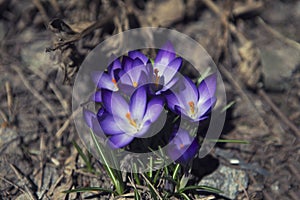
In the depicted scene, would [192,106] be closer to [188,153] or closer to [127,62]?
[188,153]

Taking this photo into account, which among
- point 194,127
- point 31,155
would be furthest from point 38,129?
point 194,127

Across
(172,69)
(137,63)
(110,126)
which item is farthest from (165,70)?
(110,126)

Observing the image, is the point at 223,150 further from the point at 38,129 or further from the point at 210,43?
the point at 38,129

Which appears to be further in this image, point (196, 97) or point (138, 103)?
point (196, 97)

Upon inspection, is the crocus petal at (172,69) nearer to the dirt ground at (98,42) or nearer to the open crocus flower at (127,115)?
the open crocus flower at (127,115)

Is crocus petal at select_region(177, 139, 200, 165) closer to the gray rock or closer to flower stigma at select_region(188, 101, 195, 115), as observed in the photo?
flower stigma at select_region(188, 101, 195, 115)
